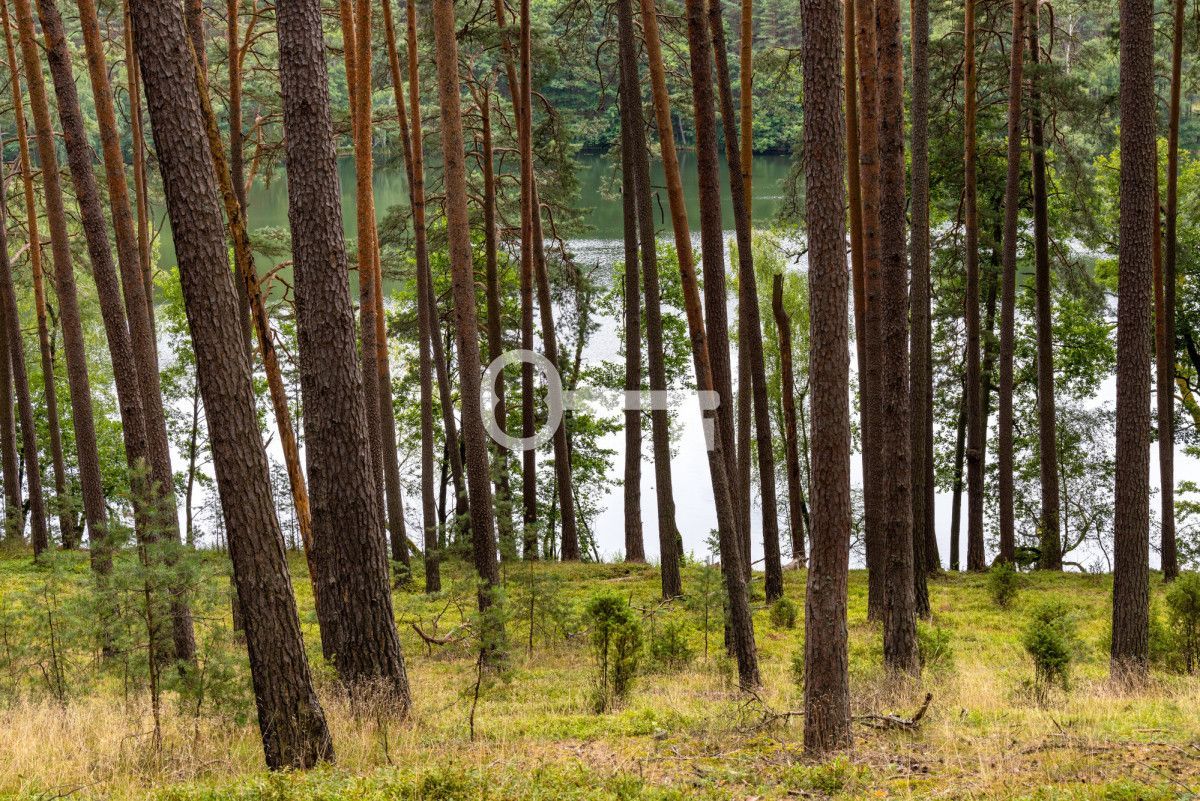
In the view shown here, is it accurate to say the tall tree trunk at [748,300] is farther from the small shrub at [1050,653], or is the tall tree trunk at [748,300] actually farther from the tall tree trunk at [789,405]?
the small shrub at [1050,653]

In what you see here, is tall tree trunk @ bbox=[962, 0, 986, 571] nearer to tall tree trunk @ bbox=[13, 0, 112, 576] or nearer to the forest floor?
the forest floor

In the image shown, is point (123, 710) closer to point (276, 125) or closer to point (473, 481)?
point (473, 481)

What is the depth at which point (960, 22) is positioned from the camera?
1702 cm

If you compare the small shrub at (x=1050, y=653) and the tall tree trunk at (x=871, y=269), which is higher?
the tall tree trunk at (x=871, y=269)

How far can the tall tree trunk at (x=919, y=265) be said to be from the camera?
12180 millimetres

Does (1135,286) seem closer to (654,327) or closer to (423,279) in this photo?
(654,327)

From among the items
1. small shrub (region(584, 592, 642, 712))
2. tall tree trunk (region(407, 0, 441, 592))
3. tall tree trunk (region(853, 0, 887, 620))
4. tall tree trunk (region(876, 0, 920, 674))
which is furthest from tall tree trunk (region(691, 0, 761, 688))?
tall tree trunk (region(407, 0, 441, 592))

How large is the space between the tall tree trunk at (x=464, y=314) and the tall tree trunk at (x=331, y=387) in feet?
7.70

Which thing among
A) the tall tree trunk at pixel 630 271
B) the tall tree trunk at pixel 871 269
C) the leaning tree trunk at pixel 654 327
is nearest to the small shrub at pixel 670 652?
the tall tree trunk at pixel 871 269

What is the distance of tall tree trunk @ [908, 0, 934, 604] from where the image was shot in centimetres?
1218

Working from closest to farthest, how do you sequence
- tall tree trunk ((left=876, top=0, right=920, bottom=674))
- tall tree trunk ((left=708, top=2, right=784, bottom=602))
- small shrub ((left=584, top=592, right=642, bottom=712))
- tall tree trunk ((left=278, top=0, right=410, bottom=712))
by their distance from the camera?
tall tree trunk ((left=278, top=0, right=410, bottom=712))
small shrub ((left=584, top=592, right=642, bottom=712))
tall tree trunk ((left=876, top=0, right=920, bottom=674))
tall tree trunk ((left=708, top=2, right=784, bottom=602))

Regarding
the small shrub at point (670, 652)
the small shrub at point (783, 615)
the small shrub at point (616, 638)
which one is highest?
the small shrub at point (616, 638)

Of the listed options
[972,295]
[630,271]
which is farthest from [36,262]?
[972,295]

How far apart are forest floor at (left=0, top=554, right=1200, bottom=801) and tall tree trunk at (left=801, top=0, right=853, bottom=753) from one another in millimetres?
335
